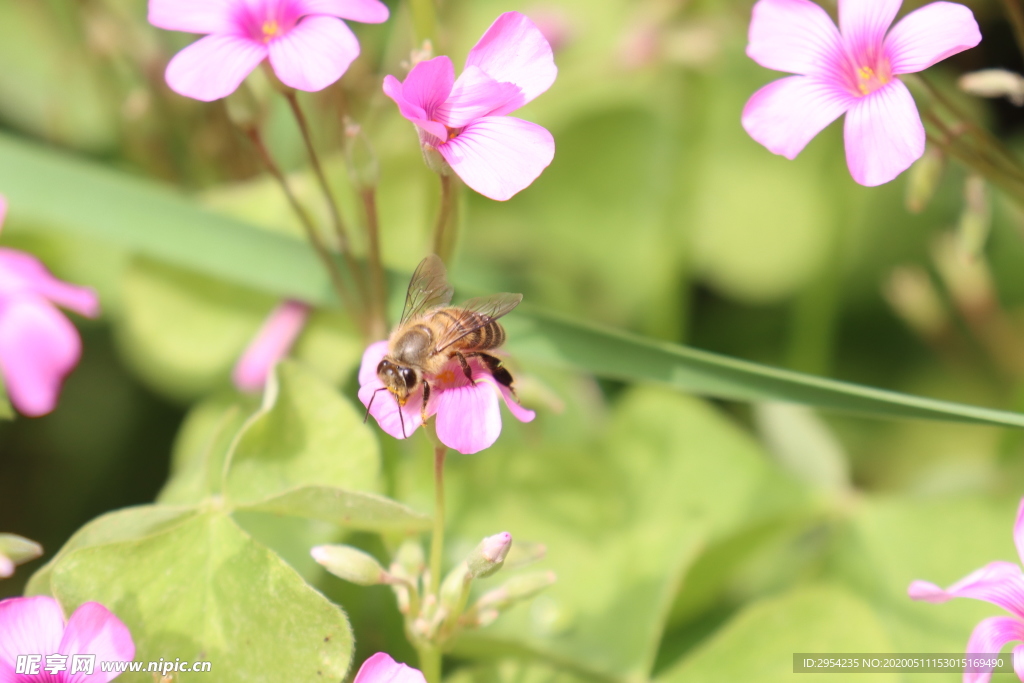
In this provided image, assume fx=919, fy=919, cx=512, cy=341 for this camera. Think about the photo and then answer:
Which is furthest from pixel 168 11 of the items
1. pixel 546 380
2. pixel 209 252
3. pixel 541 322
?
pixel 546 380

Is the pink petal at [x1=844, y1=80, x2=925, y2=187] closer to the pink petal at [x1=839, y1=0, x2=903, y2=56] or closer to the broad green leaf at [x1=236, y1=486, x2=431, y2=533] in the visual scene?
the pink petal at [x1=839, y1=0, x2=903, y2=56]

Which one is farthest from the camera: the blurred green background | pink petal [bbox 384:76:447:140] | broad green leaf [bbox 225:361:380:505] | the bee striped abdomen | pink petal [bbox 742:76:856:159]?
the blurred green background

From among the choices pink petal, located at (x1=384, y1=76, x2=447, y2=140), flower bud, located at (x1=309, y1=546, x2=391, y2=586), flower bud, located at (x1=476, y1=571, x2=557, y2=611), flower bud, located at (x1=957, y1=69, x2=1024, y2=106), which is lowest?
flower bud, located at (x1=309, y1=546, x2=391, y2=586)

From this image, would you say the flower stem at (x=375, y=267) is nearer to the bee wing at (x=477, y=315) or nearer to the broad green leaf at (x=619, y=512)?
the bee wing at (x=477, y=315)

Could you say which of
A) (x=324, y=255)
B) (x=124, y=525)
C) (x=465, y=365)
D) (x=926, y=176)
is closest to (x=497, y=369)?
(x=465, y=365)

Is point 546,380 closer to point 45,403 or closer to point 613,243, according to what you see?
point 613,243

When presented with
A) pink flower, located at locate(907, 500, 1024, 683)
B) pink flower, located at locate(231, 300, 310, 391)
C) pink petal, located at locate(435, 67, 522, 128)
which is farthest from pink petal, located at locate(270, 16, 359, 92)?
pink flower, located at locate(907, 500, 1024, 683)
